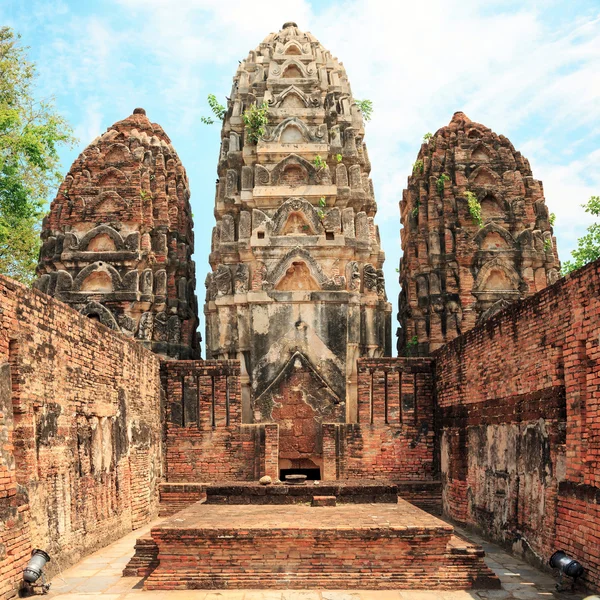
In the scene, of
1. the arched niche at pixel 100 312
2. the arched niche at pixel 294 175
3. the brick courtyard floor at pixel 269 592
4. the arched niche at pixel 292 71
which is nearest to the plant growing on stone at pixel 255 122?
the arched niche at pixel 294 175

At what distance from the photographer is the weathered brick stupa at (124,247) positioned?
22781 mm

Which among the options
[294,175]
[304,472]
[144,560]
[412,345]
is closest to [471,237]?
[412,345]

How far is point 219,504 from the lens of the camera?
11.8 m

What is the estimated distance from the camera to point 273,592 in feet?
29.3

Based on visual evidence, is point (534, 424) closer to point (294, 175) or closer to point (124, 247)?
point (294, 175)

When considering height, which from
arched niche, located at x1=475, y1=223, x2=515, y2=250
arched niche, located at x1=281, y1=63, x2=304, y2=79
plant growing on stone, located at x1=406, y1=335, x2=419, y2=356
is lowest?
plant growing on stone, located at x1=406, y1=335, x2=419, y2=356

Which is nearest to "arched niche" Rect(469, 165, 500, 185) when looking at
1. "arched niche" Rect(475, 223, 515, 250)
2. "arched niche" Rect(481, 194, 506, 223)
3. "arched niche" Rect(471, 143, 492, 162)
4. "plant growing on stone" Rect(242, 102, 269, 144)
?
"arched niche" Rect(471, 143, 492, 162)

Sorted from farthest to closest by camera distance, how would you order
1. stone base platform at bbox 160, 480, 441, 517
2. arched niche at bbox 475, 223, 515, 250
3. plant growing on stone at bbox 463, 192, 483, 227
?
1. plant growing on stone at bbox 463, 192, 483, 227
2. arched niche at bbox 475, 223, 515, 250
3. stone base platform at bbox 160, 480, 441, 517

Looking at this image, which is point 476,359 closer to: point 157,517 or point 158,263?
point 157,517

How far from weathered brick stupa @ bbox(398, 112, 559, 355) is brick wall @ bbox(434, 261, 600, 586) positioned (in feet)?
27.9

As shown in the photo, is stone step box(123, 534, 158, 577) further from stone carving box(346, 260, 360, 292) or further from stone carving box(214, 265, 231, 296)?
stone carving box(346, 260, 360, 292)

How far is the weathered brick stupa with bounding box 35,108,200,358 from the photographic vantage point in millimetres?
22781

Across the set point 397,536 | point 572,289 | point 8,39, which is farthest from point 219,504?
point 8,39

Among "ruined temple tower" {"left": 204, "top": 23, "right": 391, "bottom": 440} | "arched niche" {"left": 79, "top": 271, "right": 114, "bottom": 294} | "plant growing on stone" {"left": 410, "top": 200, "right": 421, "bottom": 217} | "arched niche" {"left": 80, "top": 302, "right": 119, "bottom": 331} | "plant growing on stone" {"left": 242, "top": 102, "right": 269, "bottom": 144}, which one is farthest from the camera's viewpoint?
"plant growing on stone" {"left": 410, "top": 200, "right": 421, "bottom": 217}
